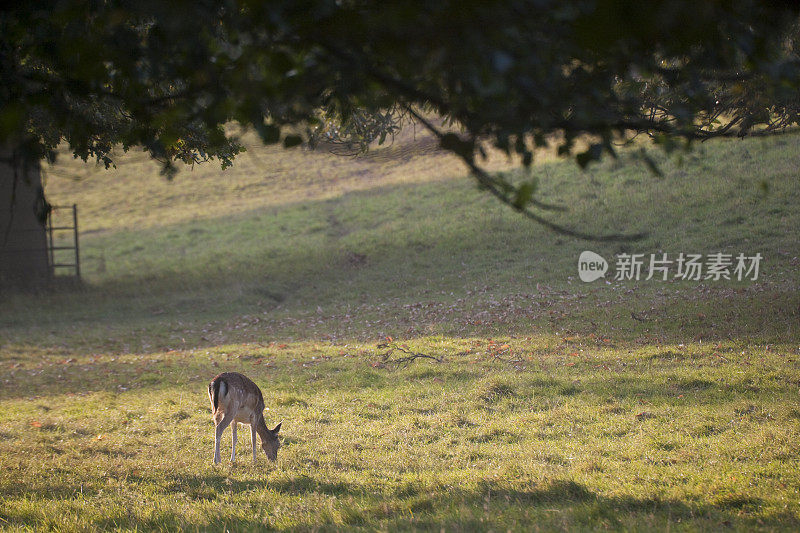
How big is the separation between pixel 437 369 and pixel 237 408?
568 cm

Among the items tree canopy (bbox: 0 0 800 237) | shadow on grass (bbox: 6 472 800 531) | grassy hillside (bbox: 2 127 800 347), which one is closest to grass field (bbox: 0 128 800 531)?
shadow on grass (bbox: 6 472 800 531)

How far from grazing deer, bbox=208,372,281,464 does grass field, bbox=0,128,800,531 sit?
1.15 feet

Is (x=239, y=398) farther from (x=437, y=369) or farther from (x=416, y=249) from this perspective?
(x=416, y=249)

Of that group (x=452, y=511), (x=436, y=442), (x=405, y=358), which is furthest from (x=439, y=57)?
(x=405, y=358)

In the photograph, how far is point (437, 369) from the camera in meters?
14.5

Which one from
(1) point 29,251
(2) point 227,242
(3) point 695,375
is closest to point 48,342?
(1) point 29,251

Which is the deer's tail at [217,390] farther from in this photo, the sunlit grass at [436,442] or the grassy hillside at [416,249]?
the grassy hillside at [416,249]

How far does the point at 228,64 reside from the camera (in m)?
4.83

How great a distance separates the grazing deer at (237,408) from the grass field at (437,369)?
0.35 metres

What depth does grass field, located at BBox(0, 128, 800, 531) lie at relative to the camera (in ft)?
23.4

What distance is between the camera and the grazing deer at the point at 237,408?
980cm

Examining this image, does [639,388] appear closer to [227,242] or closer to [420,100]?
[420,100]

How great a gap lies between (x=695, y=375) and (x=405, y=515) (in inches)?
324

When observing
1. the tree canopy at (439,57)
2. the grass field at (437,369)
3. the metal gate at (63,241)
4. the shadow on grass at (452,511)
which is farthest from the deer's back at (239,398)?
the metal gate at (63,241)
